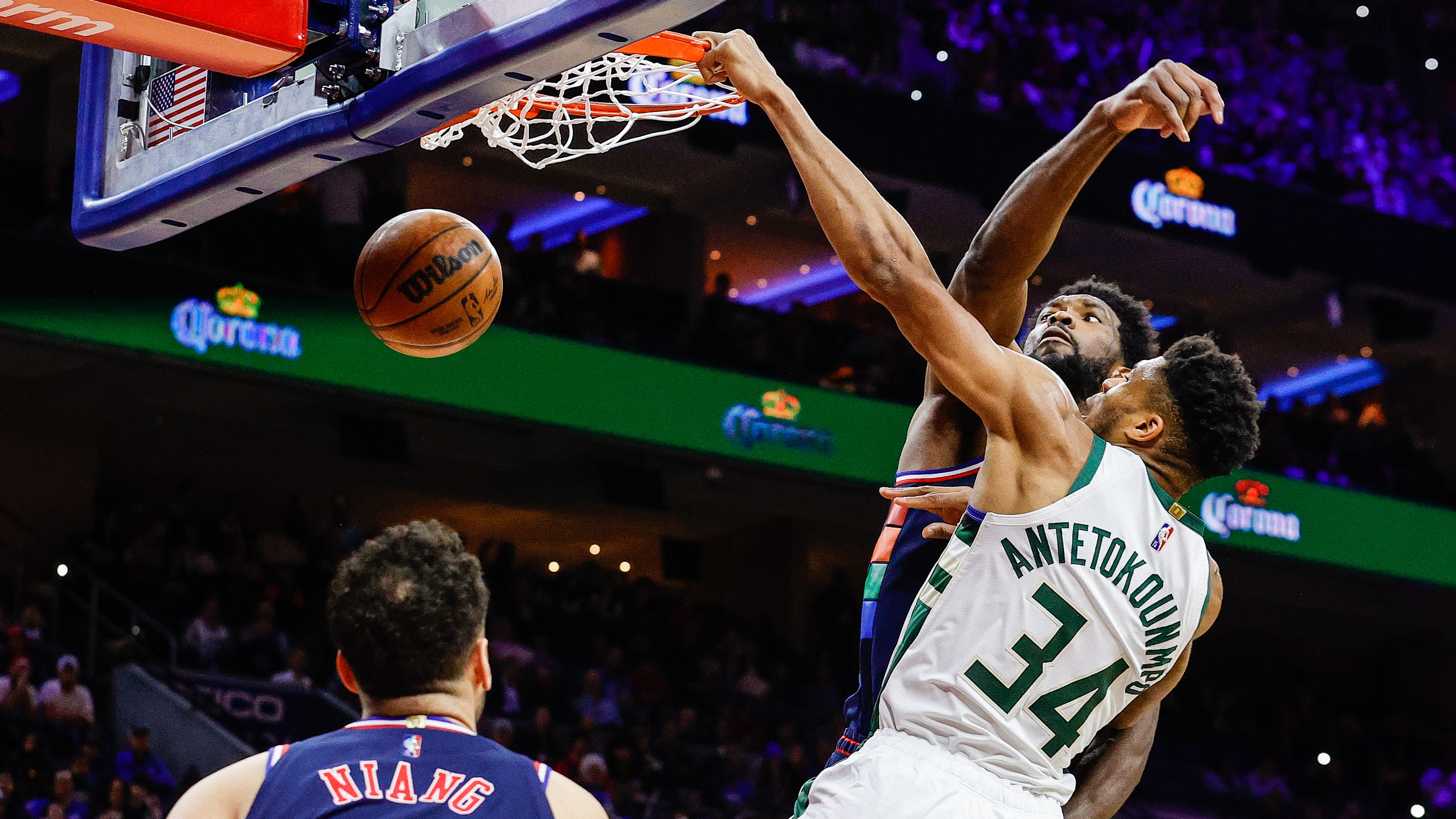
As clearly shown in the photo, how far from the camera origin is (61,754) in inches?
387

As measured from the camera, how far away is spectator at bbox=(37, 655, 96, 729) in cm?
1018

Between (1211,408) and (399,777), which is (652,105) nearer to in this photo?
(1211,408)

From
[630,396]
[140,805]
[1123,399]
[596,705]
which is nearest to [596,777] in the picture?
[596,705]

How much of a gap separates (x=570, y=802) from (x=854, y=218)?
1.12 m

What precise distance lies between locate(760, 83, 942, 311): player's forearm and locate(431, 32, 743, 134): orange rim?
66 centimetres

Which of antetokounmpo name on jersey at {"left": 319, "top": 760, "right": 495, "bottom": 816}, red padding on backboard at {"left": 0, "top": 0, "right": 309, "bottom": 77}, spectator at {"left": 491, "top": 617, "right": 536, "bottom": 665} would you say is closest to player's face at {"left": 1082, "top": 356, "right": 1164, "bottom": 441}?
antetokounmpo name on jersey at {"left": 319, "top": 760, "right": 495, "bottom": 816}

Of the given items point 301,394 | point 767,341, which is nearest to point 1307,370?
point 767,341

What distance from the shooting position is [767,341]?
622 inches

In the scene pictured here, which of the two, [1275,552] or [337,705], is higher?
[1275,552]

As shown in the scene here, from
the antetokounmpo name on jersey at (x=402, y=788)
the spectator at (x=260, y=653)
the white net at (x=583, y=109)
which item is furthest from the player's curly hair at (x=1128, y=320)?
the spectator at (x=260, y=653)

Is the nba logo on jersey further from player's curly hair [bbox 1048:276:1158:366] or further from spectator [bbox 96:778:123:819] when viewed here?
spectator [bbox 96:778:123:819]

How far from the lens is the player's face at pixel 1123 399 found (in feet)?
9.81

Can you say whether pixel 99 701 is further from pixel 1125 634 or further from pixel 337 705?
pixel 1125 634

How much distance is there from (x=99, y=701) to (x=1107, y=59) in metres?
12.0
